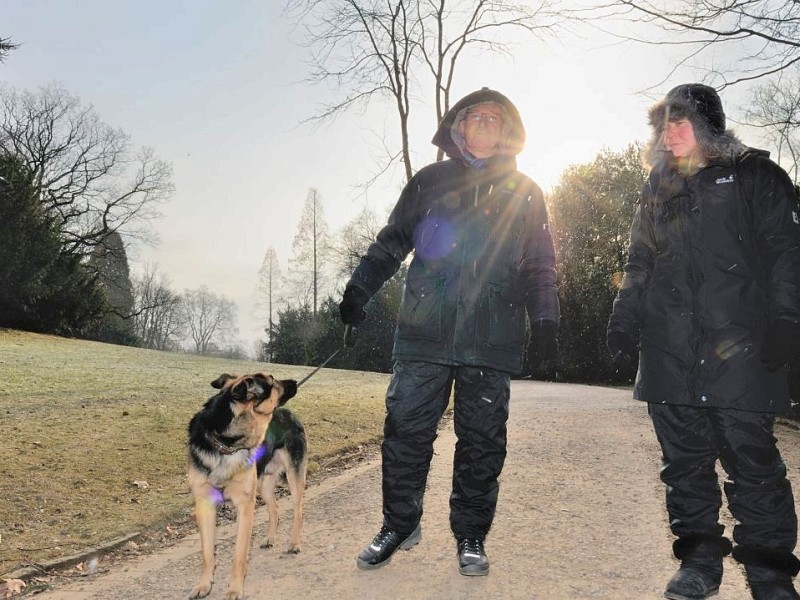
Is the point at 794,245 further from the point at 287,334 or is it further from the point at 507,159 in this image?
the point at 287,334

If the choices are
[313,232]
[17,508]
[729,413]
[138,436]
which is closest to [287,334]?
[313,232]

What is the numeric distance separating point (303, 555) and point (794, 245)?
131 inches

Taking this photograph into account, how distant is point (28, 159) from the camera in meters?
39.2

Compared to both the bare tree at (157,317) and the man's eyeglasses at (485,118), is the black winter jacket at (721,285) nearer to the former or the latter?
the man's eyeglasses at (485,118)

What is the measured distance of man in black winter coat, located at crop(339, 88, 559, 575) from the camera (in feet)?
11.6

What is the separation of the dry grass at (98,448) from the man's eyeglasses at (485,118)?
3.84m

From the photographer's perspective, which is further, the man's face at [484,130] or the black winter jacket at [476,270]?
the man's face at [484,130]

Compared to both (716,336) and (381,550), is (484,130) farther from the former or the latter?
(381,550)

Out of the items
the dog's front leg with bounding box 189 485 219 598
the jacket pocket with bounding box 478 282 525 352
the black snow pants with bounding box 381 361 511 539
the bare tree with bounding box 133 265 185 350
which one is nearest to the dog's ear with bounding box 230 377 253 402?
the dog's front leg with bounding box 189 485 219 598

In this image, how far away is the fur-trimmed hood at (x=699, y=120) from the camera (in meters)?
3.24

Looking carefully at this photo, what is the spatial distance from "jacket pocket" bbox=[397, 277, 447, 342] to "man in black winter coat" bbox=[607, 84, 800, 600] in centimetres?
101

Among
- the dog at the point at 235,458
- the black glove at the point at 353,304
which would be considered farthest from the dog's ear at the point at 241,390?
the black glove at the point at 353,304

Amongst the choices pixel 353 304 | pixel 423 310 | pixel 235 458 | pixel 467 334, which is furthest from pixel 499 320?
pixel 235 458

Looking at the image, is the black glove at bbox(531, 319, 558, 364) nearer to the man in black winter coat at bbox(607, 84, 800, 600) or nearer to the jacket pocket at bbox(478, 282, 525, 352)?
the jacket pocket at bbox(478, 282, 525, 352)
